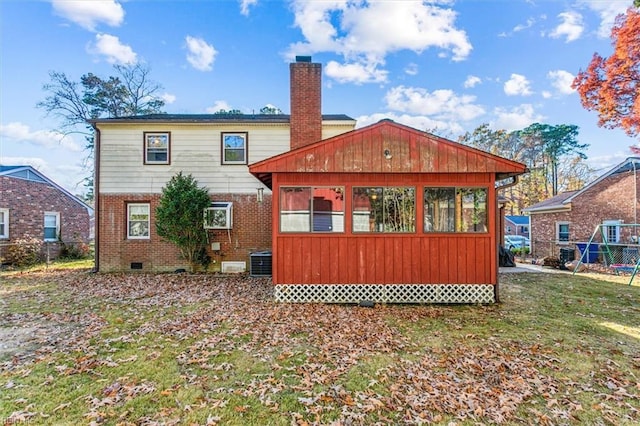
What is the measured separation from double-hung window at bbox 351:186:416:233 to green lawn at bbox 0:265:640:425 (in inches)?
73.5

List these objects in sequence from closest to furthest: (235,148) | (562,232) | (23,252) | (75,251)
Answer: (235,148) < (23,252) < (75,251) < (562,232)

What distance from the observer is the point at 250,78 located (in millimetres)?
17203

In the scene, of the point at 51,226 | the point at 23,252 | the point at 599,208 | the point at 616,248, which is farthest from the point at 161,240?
the point at 599,208

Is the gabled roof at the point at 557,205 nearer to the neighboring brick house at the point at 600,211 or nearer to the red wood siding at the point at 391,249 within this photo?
the neighboring brick house at the point at 600,211

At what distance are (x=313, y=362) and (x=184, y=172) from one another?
30.8ft

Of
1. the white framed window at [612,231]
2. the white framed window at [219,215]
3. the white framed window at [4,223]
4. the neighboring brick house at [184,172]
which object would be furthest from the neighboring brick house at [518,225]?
the white framed window at [4,223]

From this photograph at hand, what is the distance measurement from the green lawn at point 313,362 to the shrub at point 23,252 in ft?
23.6

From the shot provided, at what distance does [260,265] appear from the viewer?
10523mm

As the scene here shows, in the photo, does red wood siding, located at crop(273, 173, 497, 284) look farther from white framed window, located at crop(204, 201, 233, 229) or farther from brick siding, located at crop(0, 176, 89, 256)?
brick siding, located at crop(0, 176, 89, 256)

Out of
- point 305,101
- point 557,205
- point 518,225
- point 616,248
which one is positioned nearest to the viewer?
point 305,101

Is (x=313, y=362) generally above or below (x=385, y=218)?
below

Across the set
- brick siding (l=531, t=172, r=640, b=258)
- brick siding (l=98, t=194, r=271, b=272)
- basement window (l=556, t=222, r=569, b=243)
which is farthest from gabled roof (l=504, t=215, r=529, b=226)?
brick siding (l=98, t=194, r=271, b=272)

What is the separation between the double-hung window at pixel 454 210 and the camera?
7223mm

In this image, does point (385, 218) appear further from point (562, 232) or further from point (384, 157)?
point (562, 232)
